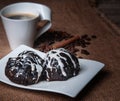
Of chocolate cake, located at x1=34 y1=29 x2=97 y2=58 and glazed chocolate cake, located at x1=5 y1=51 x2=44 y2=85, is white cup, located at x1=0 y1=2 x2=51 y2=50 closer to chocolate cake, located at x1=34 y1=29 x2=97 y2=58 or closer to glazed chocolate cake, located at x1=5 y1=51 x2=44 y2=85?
chocolate cake, located at x1=34 y1=29 x2=97 y2=58

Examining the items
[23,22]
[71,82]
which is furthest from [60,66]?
[23,22]

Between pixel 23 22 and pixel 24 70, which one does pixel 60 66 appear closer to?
pixel 24 70

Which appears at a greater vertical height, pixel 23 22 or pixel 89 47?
pixel 23 22

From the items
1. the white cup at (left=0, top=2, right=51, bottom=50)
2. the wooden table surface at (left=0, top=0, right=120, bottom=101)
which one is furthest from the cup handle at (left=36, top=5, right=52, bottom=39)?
the wooden table surface at (left=0, top=0, right=120, bottom=101)

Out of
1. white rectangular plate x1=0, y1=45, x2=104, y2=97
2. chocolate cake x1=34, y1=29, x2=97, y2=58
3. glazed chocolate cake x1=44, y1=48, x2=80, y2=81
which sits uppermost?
glazed chocolate cake x1=44, y1=48, x2=80, y2=81

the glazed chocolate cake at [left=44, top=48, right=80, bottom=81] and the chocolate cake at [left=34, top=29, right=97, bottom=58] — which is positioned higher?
the glazed chocolate cake at [left=44, top=48, right=80, bottom=81]

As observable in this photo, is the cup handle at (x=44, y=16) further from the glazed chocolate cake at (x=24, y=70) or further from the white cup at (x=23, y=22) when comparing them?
the glazed chocolate cake at (x=24, y=70)
